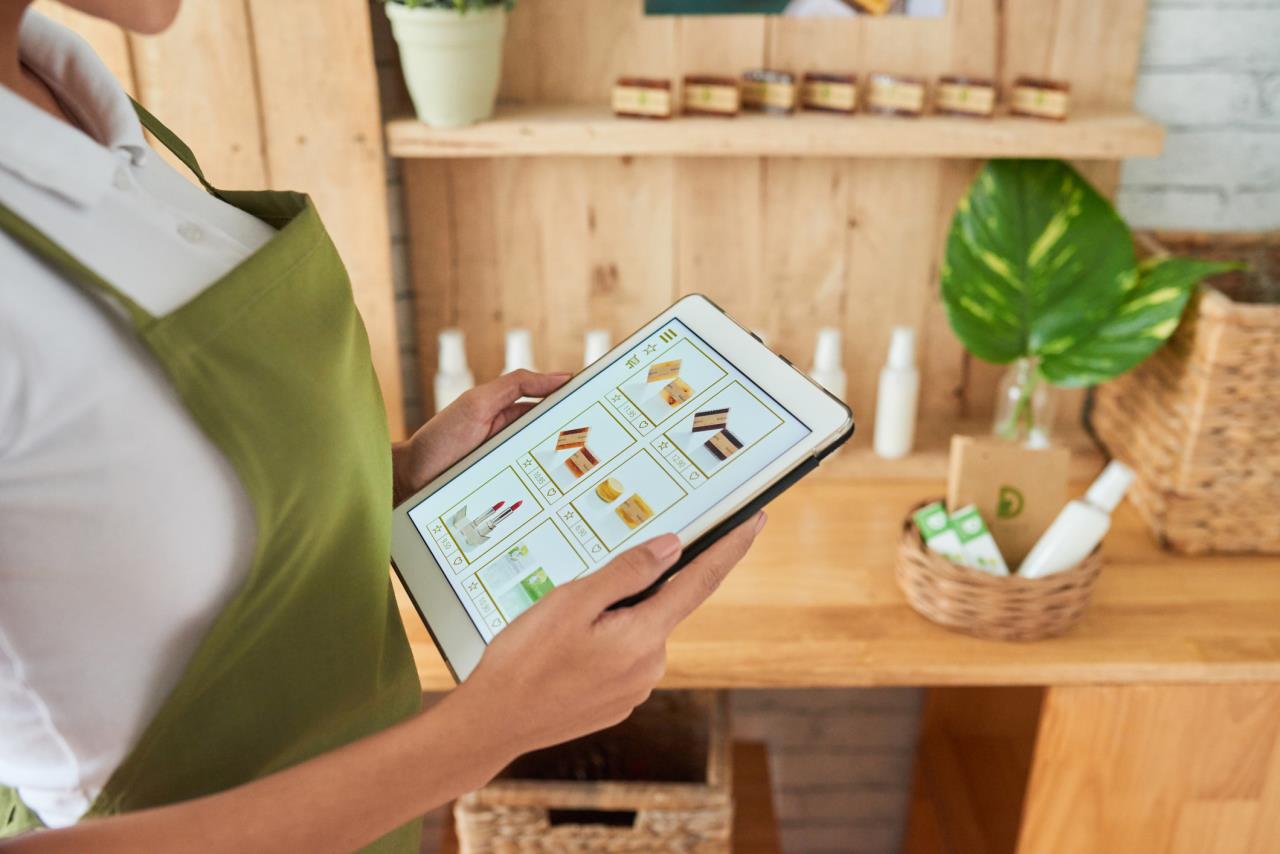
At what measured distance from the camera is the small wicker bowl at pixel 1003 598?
3.79 feet

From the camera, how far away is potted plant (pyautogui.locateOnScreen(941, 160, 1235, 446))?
1324mm

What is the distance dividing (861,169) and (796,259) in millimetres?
152

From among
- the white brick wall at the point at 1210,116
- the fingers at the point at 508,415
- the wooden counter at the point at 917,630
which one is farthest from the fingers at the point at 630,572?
the white brick wall at the point at 1210,116

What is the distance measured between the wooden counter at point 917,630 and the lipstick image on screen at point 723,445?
0.44 metres

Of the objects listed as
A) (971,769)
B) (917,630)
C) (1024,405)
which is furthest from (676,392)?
(971,769)

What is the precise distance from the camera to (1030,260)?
4.42 feet

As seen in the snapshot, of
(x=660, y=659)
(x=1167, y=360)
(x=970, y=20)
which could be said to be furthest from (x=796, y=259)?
(x=660, y=659)

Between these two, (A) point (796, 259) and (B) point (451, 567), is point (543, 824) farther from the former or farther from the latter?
(A) point (796, 259)

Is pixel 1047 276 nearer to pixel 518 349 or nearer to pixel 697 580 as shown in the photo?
pixel 518 349

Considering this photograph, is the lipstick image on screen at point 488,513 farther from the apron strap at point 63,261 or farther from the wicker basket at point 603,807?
the wicker basket at point 603,807

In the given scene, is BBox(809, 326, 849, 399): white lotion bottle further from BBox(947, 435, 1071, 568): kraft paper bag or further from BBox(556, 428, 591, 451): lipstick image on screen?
BBox(556, 428, 591, 451): lipstick image on screen

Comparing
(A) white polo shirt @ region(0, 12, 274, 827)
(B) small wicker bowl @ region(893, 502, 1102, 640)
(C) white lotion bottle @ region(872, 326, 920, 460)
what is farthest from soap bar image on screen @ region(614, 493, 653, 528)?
(C) white lotion bottle @ region(872, 326, 920, 460)

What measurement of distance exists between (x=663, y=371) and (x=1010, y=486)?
1.80ft

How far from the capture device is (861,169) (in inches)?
57.8
